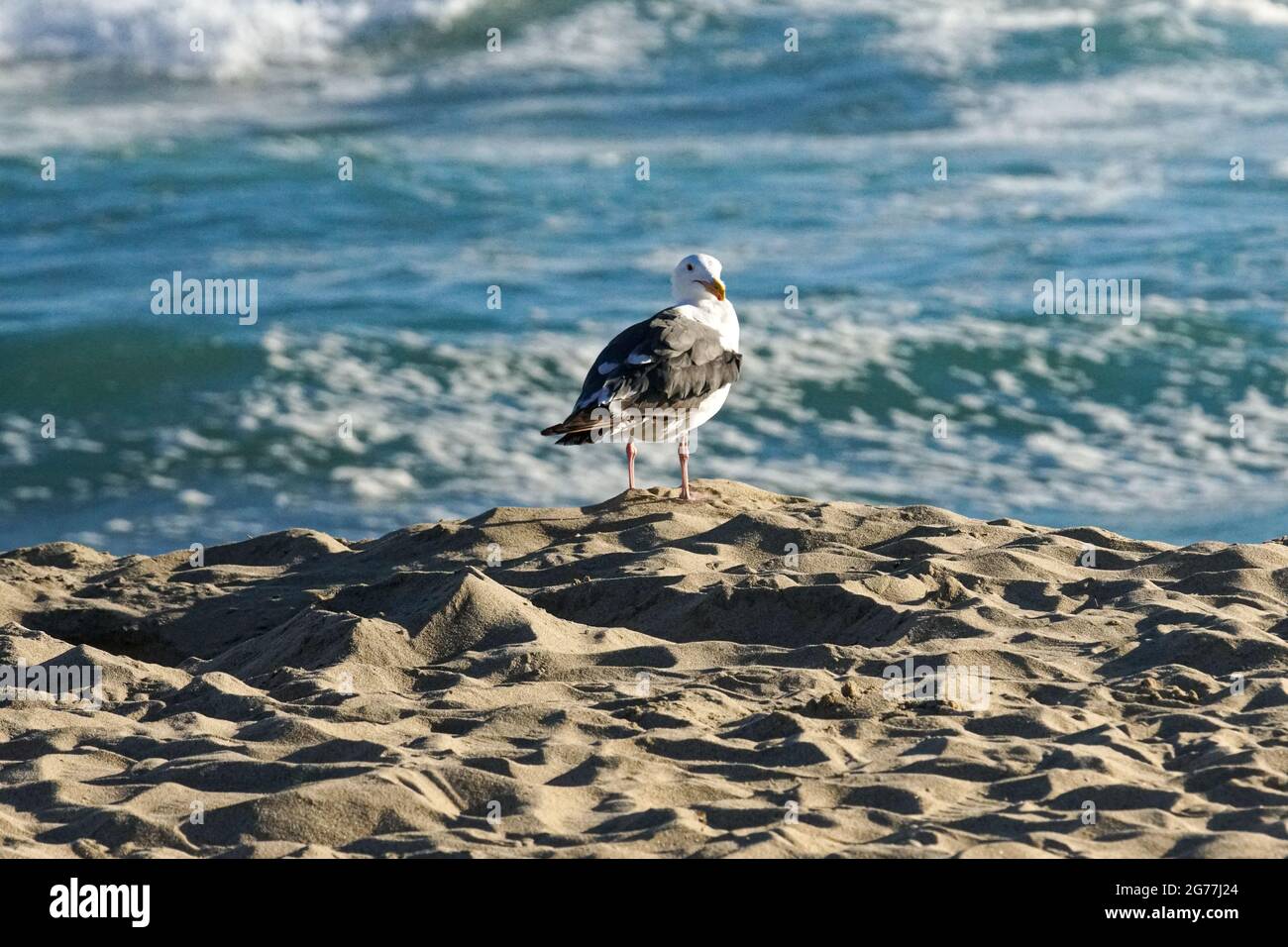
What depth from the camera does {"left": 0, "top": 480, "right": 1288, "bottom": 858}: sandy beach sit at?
411cm

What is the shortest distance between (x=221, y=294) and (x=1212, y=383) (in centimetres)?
913

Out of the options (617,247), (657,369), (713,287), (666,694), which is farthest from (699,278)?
(617,247)

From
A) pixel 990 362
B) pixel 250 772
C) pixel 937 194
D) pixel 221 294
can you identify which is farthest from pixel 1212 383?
pixel 250 772

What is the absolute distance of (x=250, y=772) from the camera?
446 cm

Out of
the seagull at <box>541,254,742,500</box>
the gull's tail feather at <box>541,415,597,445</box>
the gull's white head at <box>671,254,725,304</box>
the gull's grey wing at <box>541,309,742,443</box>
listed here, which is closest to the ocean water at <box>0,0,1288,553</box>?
the gull's white head at <box>671,254,725,304</box>

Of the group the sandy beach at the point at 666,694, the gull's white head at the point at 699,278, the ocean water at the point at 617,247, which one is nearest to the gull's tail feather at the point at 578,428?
the sandy beach at the point at 666,694

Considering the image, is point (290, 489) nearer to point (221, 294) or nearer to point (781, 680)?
point (221, 294)

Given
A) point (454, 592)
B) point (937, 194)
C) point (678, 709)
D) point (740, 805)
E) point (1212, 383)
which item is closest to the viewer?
point (740, 805)

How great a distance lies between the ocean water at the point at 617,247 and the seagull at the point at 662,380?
125 inches

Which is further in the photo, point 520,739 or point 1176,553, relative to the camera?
point 1176,553

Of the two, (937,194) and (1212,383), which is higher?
(937,194)

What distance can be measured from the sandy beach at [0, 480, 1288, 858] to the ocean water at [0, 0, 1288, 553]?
12.5 ft

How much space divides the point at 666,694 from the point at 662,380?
8.78ft

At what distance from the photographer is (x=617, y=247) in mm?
16406
